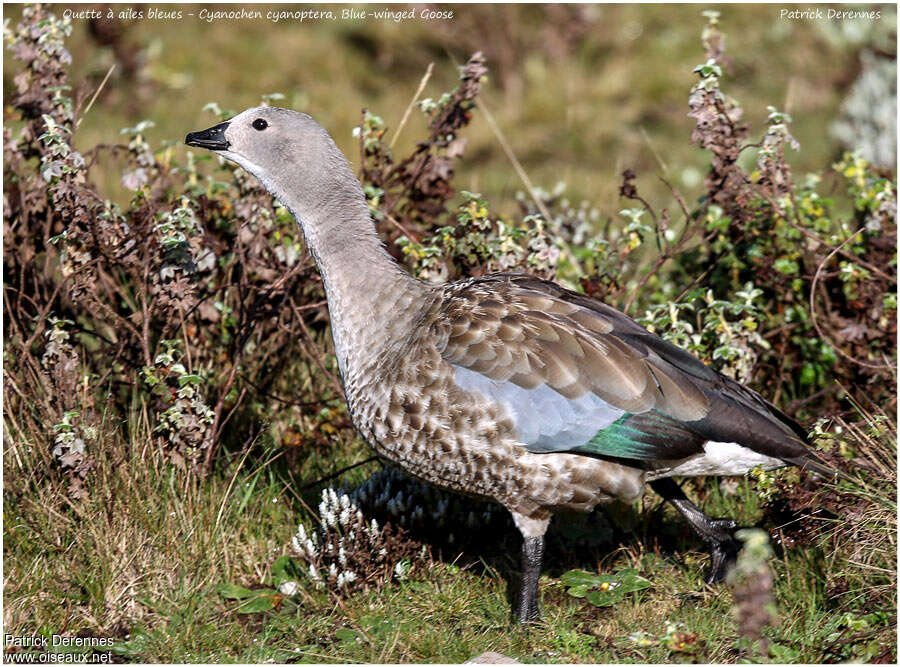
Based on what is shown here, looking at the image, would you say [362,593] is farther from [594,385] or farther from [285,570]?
[594,385]

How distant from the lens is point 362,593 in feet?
15.1

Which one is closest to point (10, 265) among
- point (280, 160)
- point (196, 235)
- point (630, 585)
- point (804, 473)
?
point (196, 235)

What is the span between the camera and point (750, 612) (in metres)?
3.02

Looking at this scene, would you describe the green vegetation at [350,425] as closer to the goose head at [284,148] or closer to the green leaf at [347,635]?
the green leaf at [347,635]

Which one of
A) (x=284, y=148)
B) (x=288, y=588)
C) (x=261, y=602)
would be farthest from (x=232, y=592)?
(x=284, y=148)

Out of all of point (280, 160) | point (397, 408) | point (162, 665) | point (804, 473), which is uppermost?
point (280, 160)

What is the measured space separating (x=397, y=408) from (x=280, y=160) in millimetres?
1227

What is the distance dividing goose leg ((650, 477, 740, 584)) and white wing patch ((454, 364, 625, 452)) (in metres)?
0.77

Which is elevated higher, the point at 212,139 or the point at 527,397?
the point at 212,139

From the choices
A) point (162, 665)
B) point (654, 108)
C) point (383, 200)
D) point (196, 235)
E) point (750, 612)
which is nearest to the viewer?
point (750, 612)

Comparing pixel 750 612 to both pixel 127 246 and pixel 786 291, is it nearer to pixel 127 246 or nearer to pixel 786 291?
pixel 786 291

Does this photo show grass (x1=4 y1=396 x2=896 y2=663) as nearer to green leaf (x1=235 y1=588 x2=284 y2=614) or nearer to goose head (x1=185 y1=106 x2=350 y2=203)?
green leaf (x1=235 y1=588 x2=284 y2=614)

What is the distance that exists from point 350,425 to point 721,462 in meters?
1.98

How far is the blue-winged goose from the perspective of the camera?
416 centimetres
